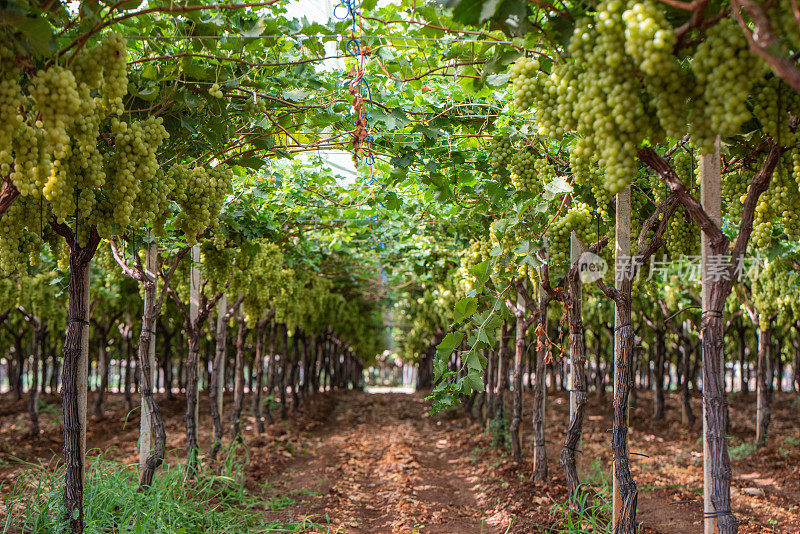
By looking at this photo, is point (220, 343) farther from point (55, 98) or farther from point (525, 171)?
point (55, 98)

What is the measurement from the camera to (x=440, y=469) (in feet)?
26.2

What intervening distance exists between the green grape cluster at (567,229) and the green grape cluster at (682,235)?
52cm

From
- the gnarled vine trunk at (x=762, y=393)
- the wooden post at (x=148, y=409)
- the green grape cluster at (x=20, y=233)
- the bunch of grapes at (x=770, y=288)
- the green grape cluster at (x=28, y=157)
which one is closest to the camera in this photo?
the green grape cluster at (x=28, y=157)

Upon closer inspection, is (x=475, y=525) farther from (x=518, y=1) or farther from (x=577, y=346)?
(x=518, y=1)

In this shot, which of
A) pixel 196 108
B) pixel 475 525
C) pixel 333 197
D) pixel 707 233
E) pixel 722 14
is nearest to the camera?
pixel 722 14

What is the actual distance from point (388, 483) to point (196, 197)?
4691mm

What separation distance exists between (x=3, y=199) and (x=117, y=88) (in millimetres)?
658

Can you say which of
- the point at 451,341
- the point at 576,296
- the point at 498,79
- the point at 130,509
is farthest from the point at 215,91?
the point at 576,296

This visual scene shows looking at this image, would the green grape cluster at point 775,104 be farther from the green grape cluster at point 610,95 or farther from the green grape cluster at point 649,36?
the green grape cluster at point 649,36

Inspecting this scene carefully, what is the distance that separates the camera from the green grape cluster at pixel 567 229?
3.74 meters

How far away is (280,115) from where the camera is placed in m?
4.07

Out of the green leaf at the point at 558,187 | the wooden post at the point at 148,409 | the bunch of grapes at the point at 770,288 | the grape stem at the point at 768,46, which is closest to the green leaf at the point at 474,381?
the green leaf at the point at 558,187

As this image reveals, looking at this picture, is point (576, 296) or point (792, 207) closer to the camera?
point (792, 207)

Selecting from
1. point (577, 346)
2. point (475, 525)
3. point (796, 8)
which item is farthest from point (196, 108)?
point (475, 525)
